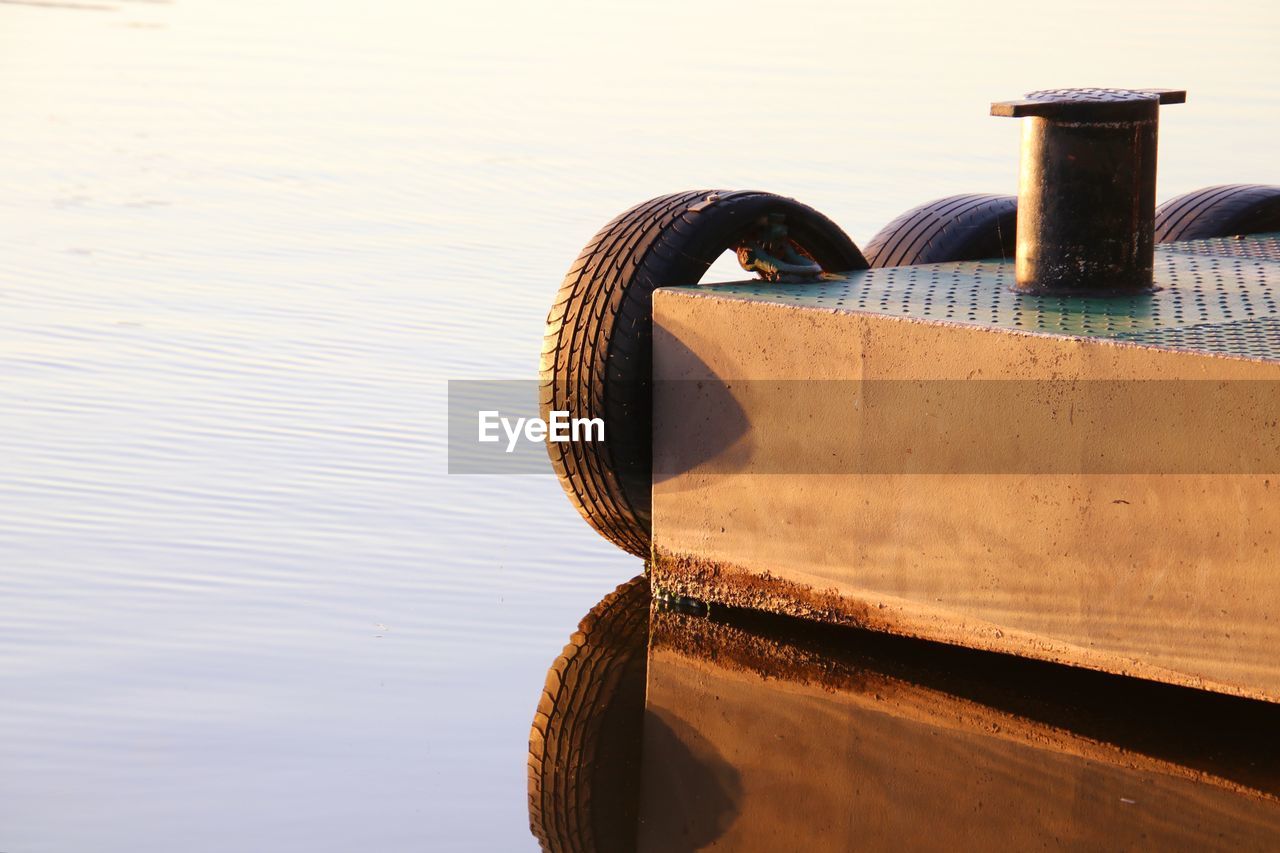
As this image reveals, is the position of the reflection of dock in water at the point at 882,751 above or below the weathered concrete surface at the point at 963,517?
below

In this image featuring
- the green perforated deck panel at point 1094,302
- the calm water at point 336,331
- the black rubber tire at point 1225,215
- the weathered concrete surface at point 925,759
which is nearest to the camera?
the weathered concrete surface at point 925,759

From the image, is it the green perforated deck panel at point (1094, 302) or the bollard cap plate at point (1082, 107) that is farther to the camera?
the bollard cap plate at point (1082, 107)

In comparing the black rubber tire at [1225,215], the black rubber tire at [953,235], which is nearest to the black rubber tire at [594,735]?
the black rubber tire at [953,235]

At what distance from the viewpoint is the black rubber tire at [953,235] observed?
756 cm

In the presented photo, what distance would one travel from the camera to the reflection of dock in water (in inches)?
190

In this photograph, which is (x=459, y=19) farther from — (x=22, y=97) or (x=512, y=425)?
(x=512, y=425)

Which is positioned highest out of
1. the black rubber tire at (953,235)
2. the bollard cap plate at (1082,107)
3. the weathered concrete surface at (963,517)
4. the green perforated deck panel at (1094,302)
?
the bollard cap plate at (1082,107)

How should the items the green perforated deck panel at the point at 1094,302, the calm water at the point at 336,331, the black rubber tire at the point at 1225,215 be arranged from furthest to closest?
the black rubber tire at the point at 1225,215, the green perforated deck panel at the point at 1094,302, the calm water at the point at 336,331

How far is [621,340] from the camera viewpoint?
20.6 feet

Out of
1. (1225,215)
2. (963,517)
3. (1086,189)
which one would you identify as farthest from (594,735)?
(1225,215)

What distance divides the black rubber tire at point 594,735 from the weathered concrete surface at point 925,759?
0.21 ft

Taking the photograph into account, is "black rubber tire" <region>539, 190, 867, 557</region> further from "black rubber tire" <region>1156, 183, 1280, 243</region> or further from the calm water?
"black rubber tire" <region>1156, 183, 1280, 243</region>

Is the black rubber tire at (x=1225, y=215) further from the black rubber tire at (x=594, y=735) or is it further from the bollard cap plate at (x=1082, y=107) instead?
the black rubber tire at (x=594, y=735)

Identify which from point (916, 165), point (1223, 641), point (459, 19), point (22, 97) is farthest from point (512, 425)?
point (459, 19)
